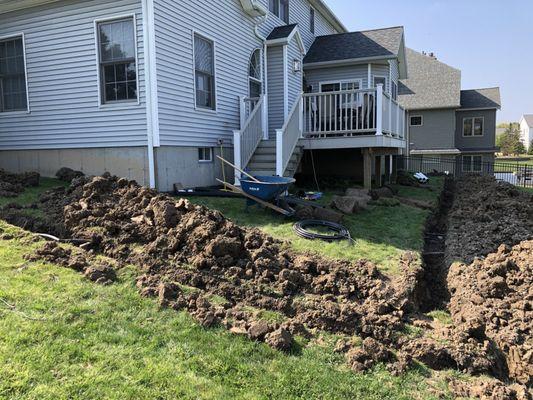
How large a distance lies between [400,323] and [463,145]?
106ft

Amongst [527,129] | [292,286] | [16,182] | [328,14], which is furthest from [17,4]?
[527,129]

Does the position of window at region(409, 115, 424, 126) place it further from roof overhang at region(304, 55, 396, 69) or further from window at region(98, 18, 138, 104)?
window at region(98, 18, 138, 104)

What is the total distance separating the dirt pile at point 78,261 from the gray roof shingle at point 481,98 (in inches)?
1297

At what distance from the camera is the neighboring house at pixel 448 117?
31141 millimetres

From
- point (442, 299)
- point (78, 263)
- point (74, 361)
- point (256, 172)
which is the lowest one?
point (442, 299)

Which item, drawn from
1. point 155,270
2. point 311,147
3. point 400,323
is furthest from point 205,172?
point 400,323

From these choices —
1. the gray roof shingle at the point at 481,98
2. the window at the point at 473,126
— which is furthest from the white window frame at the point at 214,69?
the window at the point at 473,126

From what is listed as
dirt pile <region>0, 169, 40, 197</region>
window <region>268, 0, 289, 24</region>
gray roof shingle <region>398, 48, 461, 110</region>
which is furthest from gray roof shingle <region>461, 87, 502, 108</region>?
dirt pile <region>0, 169, 40, 197</region>

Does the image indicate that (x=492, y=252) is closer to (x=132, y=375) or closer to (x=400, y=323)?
(x=400, y=323)

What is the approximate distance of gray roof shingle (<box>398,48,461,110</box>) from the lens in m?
30.8

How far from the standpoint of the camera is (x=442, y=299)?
5.62 meters

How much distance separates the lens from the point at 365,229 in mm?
7855

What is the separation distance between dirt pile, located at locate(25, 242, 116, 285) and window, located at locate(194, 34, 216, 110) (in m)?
6.00

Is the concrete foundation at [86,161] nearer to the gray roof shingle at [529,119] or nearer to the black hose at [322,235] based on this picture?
the black hose at [322,235]
